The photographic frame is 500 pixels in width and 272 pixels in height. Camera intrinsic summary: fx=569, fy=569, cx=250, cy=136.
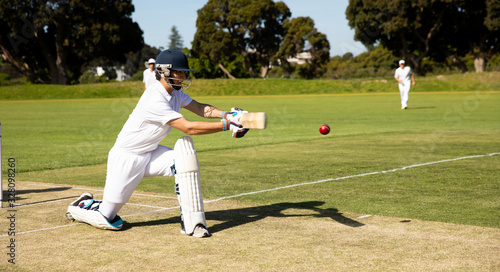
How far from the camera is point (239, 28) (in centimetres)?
7750

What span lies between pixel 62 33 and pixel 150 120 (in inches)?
2337

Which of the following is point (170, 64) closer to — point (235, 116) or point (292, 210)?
point (235, 116)

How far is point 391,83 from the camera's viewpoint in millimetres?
Answer: 52312

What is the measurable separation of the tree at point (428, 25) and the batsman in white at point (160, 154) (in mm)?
58399

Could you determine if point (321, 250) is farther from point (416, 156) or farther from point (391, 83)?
point (391, 83)

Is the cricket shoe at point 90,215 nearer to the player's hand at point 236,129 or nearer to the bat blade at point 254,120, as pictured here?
the player's hand at point 236,129

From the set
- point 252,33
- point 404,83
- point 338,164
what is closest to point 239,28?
point 252,33

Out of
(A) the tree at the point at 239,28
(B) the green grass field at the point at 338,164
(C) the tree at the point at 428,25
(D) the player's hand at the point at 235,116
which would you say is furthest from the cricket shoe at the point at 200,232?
(A) the tree at the point at 239,28

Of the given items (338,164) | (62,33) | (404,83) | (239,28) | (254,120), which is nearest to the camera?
(254,120)

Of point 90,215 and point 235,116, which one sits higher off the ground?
point 235,116

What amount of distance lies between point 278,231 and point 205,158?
21.1 feet

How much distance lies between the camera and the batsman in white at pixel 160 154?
584 cm

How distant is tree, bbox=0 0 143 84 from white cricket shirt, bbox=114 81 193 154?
182ft

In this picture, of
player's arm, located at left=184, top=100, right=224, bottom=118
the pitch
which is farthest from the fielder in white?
player's arm, located at left=184, top=100, right=224, bottom=118
